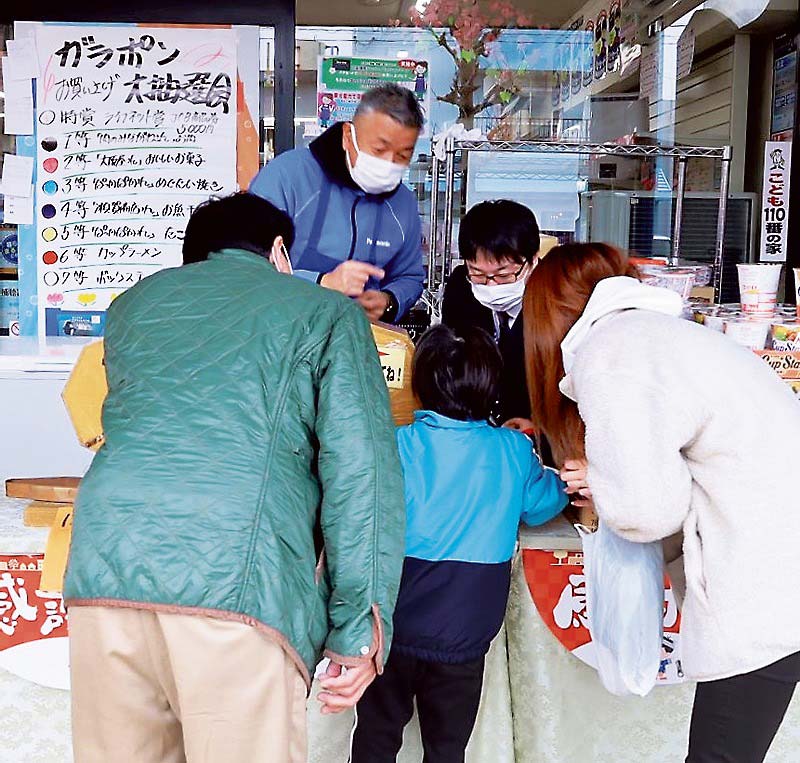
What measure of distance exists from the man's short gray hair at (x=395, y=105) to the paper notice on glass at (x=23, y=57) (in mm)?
1789

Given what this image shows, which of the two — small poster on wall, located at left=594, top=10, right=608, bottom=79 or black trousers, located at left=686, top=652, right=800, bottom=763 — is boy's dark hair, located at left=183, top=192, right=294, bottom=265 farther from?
small poster on wall, located at left=594, top=10, right=608, bottom=79

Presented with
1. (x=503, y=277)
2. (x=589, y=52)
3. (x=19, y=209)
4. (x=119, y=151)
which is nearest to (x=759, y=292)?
(x=503, y=277)

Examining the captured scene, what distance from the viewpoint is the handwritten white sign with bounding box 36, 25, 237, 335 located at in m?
4.10

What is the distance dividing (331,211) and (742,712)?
6.29 feet

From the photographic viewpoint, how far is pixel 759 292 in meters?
2.46

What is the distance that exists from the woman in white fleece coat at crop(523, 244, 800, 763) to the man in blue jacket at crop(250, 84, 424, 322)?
4.27 ft

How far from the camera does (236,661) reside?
147 cm

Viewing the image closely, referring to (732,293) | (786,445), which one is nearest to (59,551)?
(786,445)

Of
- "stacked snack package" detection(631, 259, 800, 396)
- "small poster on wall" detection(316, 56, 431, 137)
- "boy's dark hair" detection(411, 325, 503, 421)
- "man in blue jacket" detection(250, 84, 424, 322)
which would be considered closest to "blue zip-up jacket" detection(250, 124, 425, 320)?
"man in blue jacket" detection(250, 84, 424, 322)

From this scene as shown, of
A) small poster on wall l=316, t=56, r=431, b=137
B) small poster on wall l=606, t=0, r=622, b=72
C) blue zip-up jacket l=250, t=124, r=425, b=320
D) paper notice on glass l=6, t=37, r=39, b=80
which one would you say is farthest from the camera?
small poster on wall l=606, t=0, r=622, b=72

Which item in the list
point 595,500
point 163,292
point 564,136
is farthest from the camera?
point 564,136

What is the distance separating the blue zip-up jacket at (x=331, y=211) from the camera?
307 cm

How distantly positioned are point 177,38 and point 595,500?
3.07m

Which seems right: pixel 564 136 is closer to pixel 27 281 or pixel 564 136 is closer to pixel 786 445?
pixel 27 281
